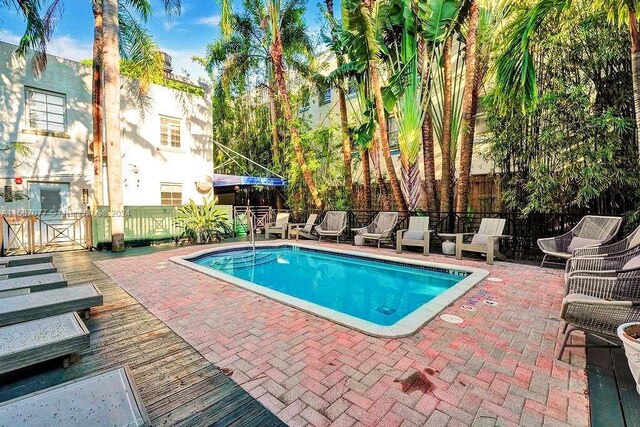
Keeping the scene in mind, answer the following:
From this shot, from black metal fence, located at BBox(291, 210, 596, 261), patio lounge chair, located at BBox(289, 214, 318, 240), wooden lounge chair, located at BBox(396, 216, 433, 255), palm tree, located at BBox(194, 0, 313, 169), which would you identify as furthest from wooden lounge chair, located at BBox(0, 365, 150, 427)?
palm tree, located at BBox(194, 0, 313, 169)

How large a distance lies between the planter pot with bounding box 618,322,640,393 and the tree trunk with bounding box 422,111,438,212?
24.3 feet

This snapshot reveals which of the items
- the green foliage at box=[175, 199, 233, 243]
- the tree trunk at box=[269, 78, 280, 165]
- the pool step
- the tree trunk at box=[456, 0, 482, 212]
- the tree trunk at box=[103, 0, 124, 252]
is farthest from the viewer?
the tree trunk at box=[269, 78, 280, 165]

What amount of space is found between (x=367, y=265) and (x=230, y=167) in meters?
13.5

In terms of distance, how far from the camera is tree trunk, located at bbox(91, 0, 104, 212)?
9.95 metres

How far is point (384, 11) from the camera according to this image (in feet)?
28.3

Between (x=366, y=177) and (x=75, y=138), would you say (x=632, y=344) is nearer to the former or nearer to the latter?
(x=366, y=177)

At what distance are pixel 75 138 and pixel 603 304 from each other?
1418 cm

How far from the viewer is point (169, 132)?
12.9 meters

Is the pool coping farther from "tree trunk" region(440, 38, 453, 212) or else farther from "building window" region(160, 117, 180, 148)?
"building window" region(160, 117, 180, 148)

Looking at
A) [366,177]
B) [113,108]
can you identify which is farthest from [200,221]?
[366,177]

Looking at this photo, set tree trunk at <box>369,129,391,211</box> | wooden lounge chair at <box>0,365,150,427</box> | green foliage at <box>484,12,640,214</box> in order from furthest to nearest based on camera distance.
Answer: tree trunk at <box>369,129,391,211</box>
green foliage at <box>484,12,640,214</box>
wooden lounge chair at <box>0,365,150,427</box>

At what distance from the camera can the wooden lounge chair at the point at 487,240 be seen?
6.77 meters

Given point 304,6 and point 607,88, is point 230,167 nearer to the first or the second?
point 304,6

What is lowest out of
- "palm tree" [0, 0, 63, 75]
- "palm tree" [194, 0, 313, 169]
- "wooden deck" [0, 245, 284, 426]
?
"wooden deck" [0, 245, 284, 426]
